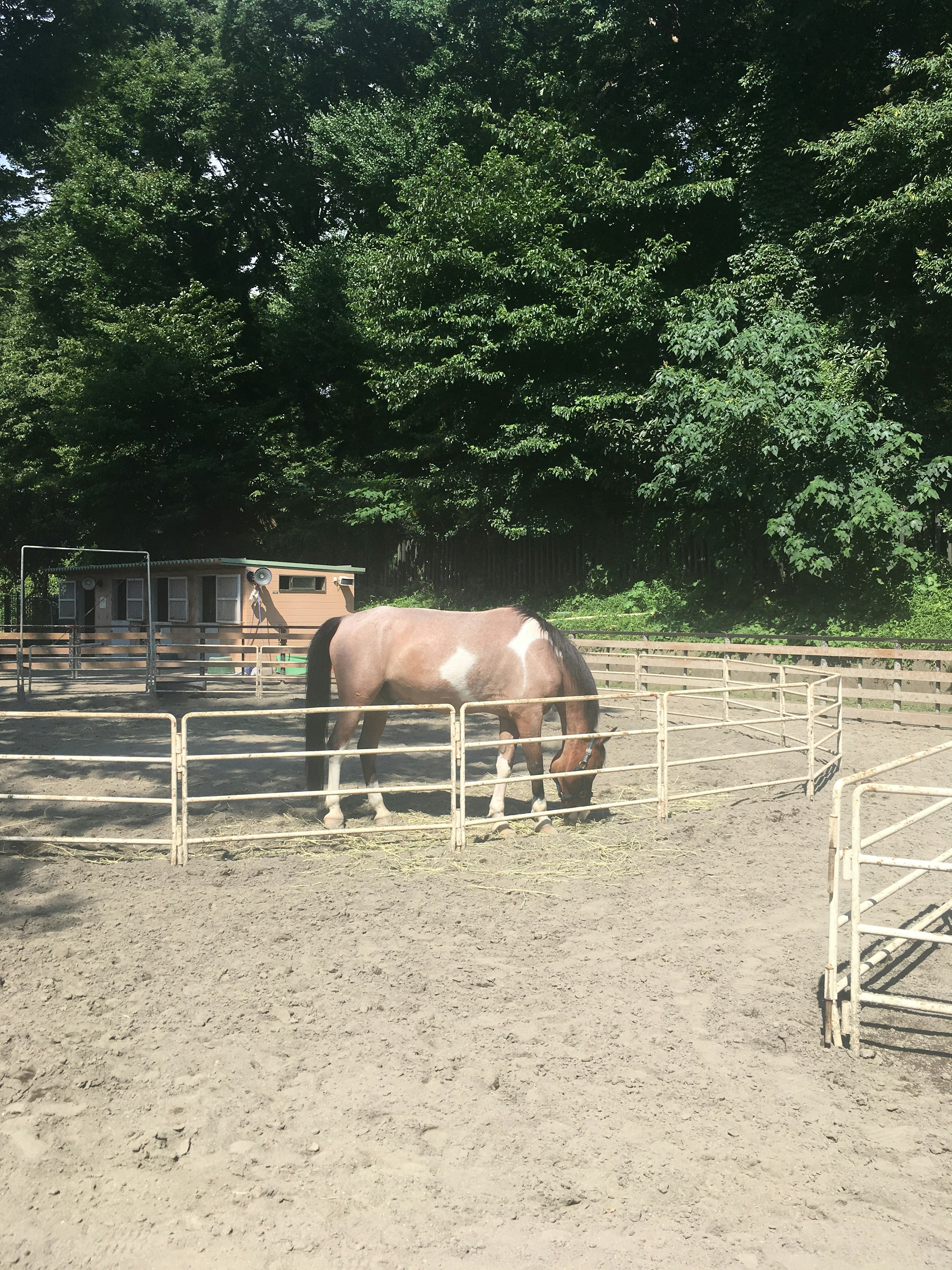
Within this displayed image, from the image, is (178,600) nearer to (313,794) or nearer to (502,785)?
(502,785)

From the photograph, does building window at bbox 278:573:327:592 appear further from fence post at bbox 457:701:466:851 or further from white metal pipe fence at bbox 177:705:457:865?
fence post at bbox 457:701:466:851

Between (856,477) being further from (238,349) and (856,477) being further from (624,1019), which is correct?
(238,349)

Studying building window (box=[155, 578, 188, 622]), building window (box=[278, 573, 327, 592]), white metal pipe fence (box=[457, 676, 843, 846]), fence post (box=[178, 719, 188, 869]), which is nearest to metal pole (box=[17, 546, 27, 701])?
building window (box=[155, 578, 188, 622])

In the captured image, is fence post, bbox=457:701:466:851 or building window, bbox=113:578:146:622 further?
building window, bbox=113:578:146:622

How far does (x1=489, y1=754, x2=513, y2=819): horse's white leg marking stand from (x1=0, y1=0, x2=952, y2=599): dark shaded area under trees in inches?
448

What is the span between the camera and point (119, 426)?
1176 inches

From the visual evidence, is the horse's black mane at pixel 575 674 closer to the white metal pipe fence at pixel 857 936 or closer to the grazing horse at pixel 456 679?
the grazing horse at pixel 456 679

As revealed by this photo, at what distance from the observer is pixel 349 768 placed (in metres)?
10.8

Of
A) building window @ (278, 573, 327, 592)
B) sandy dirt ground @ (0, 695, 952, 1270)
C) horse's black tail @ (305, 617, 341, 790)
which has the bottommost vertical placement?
sandy dirt ground @ (0, 695, 952, 1270)

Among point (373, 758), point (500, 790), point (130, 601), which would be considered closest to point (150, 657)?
point (130, 601)

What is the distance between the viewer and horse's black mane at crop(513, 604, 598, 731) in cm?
834

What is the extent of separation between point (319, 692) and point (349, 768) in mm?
2431

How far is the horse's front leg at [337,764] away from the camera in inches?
311

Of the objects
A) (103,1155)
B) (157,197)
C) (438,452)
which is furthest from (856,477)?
(157,197)
